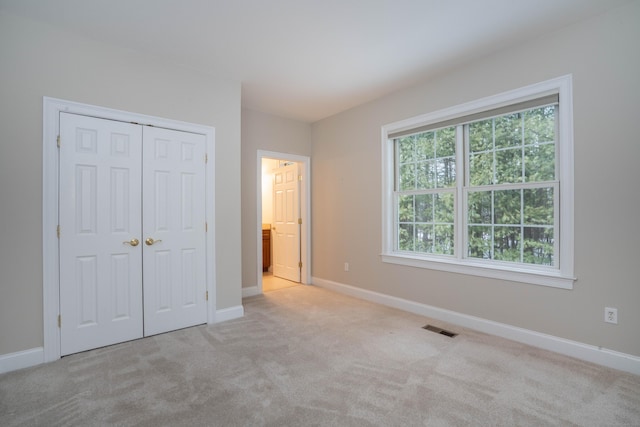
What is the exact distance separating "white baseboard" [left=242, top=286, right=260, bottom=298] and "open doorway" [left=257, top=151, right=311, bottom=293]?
73mm

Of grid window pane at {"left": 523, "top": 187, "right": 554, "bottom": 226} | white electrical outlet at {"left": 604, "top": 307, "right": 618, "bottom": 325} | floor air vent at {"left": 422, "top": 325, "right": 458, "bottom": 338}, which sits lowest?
floor air vent at {"left": 422, "top": 325, "right": 458, "bottom": 338}

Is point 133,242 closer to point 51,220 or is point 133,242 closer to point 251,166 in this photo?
point 51,220

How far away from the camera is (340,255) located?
187 inches

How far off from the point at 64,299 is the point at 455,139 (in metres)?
4.11

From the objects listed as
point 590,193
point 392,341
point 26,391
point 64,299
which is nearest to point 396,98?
point 590,193

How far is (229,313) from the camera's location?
354 cm

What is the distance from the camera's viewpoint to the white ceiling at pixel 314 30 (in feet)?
7.64

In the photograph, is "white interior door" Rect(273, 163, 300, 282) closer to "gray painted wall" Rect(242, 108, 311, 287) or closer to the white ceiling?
"gray painted wall" Rect(242, 108, 311, 287)

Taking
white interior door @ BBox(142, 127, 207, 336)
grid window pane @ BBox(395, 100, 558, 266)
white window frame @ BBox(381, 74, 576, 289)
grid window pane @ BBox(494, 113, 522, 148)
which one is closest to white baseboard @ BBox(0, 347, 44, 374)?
white interior door @ BBox(142, 127, 207, 336)

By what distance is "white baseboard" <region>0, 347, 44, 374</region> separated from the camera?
2357mm

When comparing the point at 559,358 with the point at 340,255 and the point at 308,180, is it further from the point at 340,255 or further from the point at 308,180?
the point at 308,180

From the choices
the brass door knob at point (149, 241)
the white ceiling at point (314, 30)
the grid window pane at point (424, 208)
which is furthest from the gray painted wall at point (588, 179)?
the brass door knob at point (149, 241)

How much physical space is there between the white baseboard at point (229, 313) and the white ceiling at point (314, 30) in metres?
2.69

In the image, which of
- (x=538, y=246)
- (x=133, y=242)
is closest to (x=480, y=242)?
(x=538, y=246)
